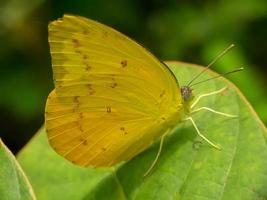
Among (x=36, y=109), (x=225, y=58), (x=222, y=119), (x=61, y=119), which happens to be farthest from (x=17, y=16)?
(x=222, y=119)

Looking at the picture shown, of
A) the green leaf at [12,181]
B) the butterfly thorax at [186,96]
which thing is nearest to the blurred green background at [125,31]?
the butterfly thorax at [186,96]

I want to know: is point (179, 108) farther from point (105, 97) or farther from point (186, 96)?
point (105, 97)

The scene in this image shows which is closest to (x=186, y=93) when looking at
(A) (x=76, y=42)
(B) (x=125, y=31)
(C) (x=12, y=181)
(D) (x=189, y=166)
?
(D) (x=189, y=166)

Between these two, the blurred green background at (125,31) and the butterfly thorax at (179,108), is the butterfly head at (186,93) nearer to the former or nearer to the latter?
the butterfly thorax at (179,108)

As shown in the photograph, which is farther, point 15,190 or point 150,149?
point 150,149

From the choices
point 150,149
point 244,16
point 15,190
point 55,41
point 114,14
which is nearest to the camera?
A: point 15,190

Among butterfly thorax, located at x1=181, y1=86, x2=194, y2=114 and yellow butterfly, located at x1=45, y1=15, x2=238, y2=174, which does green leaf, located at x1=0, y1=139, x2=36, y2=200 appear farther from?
butterfly thorax, located at x1=181, y1=86, x2=194, y2=114

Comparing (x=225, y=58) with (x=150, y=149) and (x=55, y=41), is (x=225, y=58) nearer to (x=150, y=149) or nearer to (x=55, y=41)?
(x=150, y=149)

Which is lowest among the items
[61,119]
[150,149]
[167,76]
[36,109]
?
[36,109]

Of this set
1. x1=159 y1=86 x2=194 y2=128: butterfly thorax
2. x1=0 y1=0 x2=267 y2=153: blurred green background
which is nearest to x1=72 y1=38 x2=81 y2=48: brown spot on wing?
x1=159 y1=86 x2=194 y2=128: butterfly thorax
